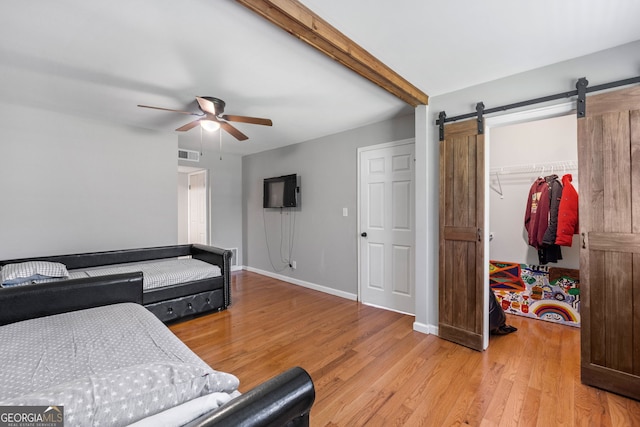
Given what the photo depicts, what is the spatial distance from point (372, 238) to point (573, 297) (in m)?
2.12

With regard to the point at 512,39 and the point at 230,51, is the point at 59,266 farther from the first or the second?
the point at 512,39

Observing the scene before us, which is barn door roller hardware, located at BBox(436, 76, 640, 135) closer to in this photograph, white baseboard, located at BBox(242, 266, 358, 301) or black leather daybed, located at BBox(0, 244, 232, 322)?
white baseboard, located at BBox(242, 266, 358, 301)

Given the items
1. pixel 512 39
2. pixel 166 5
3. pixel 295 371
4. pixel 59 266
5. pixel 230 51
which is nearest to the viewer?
pixel 295 371

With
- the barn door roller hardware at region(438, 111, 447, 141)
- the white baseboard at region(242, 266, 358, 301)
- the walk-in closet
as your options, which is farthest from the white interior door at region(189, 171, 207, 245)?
the walk-in closet

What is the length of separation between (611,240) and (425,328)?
159cm

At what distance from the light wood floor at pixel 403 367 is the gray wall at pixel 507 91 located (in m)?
0.58

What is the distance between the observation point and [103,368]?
1126 mm

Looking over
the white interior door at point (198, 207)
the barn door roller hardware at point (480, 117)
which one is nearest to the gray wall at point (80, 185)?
the white interior door at point (198, 207)

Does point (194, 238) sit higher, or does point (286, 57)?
point (286, 57)

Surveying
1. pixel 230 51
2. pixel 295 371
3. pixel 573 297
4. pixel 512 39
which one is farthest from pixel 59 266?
pixel 573 297

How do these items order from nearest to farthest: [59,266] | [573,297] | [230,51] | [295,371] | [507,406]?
[295,371] → [507,406] → [230,51] → [59,266] → [573,297]

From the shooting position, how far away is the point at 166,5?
1574 millimetres
